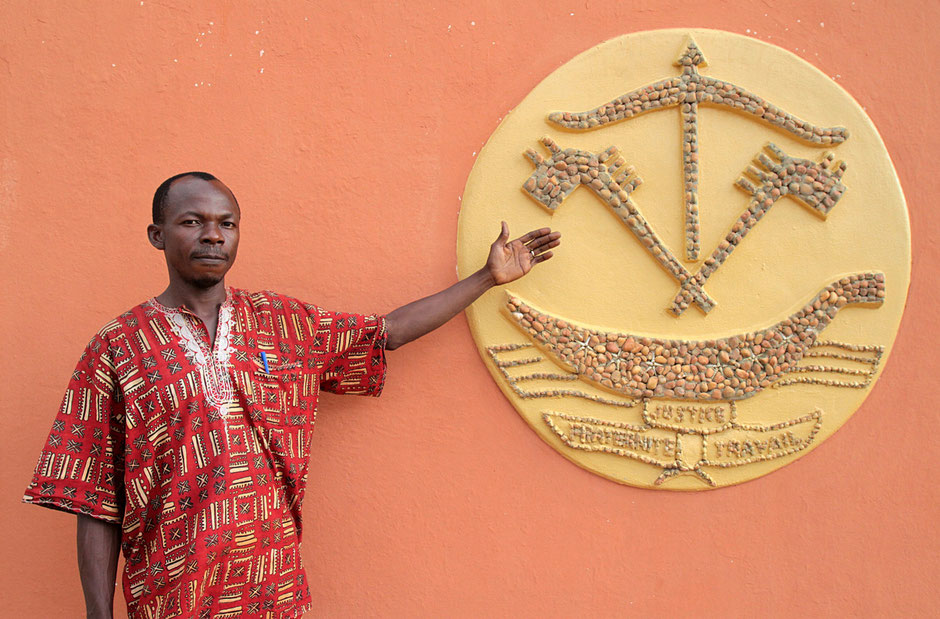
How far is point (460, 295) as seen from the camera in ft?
6.24

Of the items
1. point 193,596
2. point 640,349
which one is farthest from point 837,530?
point 193,596

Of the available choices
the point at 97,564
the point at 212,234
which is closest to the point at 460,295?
the point at 212,234

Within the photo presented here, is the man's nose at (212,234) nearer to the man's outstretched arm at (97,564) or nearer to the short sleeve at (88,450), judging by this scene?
the short sleeve at (88,450)

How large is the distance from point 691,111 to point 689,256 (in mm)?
394

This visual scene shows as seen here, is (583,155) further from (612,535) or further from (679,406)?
(612,535)

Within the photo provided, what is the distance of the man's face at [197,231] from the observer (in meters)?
1.64

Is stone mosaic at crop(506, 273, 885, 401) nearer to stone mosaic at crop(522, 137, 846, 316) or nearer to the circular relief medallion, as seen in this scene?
the circular relief medallion

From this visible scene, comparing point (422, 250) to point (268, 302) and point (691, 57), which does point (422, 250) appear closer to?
point (268, 302)

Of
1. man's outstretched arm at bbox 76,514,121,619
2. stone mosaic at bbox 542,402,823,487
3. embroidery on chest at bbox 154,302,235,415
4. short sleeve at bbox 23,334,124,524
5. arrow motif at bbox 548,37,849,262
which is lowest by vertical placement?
man's outstretched arm at bbox 76,514,121,619

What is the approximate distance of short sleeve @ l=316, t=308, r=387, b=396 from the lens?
73.6 inches

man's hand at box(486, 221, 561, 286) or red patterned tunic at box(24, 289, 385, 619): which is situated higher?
man's hand at box(486, 221, 561, 286)

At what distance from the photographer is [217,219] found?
5.46 feet

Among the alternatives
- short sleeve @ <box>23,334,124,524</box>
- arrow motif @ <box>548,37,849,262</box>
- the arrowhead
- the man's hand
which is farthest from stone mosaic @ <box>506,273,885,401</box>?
short sleeve @ <box>23,334,124,524</box>

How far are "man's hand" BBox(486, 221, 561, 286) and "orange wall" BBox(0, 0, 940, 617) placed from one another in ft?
0.65
